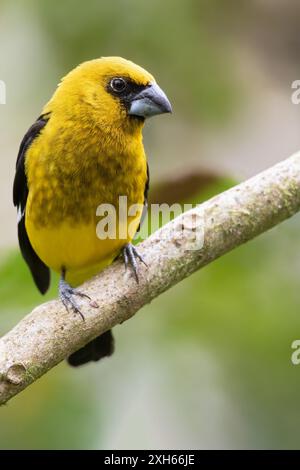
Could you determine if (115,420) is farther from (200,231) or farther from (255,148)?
(255,148)

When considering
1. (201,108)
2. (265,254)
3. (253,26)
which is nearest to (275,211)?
(265,254)

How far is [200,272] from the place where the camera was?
3814mm

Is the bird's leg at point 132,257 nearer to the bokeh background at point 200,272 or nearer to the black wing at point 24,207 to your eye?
the bokeh background at point 200,272

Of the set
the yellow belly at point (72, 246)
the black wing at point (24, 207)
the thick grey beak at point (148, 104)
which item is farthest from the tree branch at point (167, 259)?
the black wing at point (24, 207)

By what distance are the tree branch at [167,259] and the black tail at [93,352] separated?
607 mm

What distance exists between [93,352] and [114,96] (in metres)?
1.24

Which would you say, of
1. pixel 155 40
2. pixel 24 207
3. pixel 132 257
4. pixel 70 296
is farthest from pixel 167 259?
pixel 155 40

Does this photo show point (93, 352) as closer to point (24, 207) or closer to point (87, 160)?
point (24, 207)

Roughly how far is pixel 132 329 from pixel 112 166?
808mm

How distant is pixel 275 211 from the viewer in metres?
3.69

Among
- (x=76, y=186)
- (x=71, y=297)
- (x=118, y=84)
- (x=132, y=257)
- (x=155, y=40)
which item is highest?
(x=155, y=40)

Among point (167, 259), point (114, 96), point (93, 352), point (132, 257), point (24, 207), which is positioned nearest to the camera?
point (167, 259)

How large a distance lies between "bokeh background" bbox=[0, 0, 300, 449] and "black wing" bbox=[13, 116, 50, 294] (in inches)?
3.7

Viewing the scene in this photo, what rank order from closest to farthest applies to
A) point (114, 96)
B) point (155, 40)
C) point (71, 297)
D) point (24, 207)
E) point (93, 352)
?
point (71, 297) < point (114, 96) < point (24, 207) < point (93, 352) < point (155, 40)
